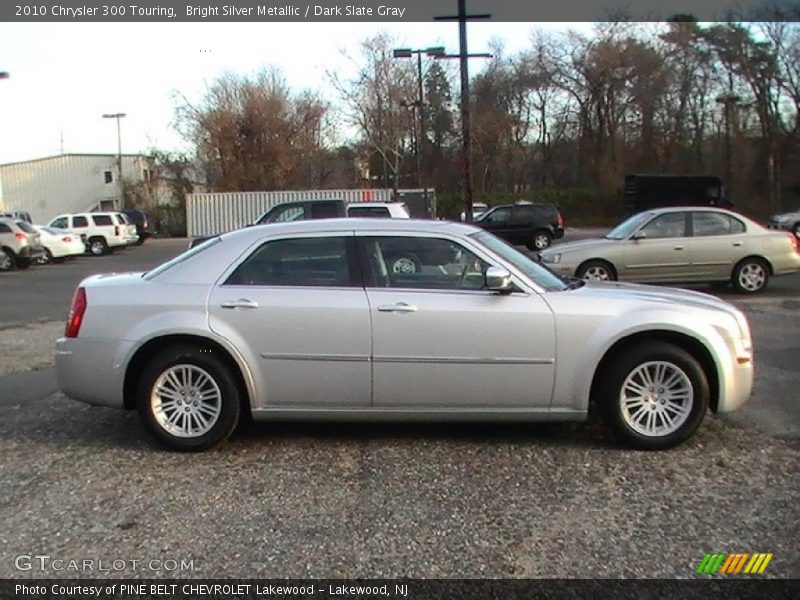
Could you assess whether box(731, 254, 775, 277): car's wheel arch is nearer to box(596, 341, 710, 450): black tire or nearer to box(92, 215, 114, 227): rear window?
box(596, 341, 710, 450): black tire

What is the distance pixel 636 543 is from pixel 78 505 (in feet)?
9.96

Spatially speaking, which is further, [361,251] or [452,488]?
[361,251]

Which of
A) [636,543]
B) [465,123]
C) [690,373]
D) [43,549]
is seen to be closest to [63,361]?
[43,549]

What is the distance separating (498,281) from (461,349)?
51 centimetres

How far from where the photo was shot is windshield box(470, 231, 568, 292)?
491 centimetres

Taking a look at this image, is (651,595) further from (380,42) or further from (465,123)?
(380,42)

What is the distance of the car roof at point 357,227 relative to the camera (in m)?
4.98

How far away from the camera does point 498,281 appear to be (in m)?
4.61

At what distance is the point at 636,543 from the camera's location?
3.47 meters

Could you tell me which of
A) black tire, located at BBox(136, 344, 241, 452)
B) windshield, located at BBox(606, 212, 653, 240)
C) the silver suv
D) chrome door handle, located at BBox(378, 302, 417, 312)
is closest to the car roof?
chrome door handle, located at BBox(378, 302, 417, 312)

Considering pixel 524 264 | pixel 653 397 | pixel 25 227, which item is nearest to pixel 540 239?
pixel 25 227

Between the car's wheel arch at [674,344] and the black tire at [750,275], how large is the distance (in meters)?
8.21

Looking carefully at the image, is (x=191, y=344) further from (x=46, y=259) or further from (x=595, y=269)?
(x=46, y=259)

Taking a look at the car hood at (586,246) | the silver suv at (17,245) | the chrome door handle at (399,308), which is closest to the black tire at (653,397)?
the chrome door handle at (399,308)
